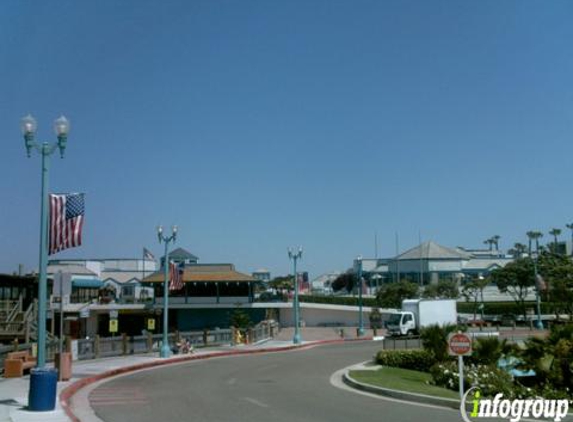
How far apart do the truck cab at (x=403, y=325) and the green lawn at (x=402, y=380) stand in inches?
1081

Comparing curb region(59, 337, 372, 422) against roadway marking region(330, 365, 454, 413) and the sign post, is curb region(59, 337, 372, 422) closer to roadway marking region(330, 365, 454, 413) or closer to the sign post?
roadway marking region(330, 365, 454, 413)

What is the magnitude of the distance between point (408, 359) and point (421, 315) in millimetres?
25775

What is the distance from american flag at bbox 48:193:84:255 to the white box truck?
3771cm

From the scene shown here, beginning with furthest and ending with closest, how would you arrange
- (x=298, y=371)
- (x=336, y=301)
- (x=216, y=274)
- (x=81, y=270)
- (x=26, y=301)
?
(x=81, y=270) < (x=336, y=301) < (x=216, y=274) < (x=26, y=301) < (x=298, y=371)

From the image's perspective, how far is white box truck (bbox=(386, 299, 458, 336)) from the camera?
53625mm

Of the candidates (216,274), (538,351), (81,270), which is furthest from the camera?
(81,270)

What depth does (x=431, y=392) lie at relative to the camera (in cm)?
1928

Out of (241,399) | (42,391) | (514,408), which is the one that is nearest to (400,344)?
(241,399)

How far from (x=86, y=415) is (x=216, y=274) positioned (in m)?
60.8

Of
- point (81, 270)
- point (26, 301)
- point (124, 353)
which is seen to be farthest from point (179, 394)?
point (81, 270)

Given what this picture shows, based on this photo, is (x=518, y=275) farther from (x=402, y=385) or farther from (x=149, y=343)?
(x=402, y=385)

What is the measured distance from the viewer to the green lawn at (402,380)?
19431 millimetres

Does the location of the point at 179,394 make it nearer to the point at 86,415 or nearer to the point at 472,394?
the point at 86,415

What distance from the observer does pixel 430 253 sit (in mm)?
126188
